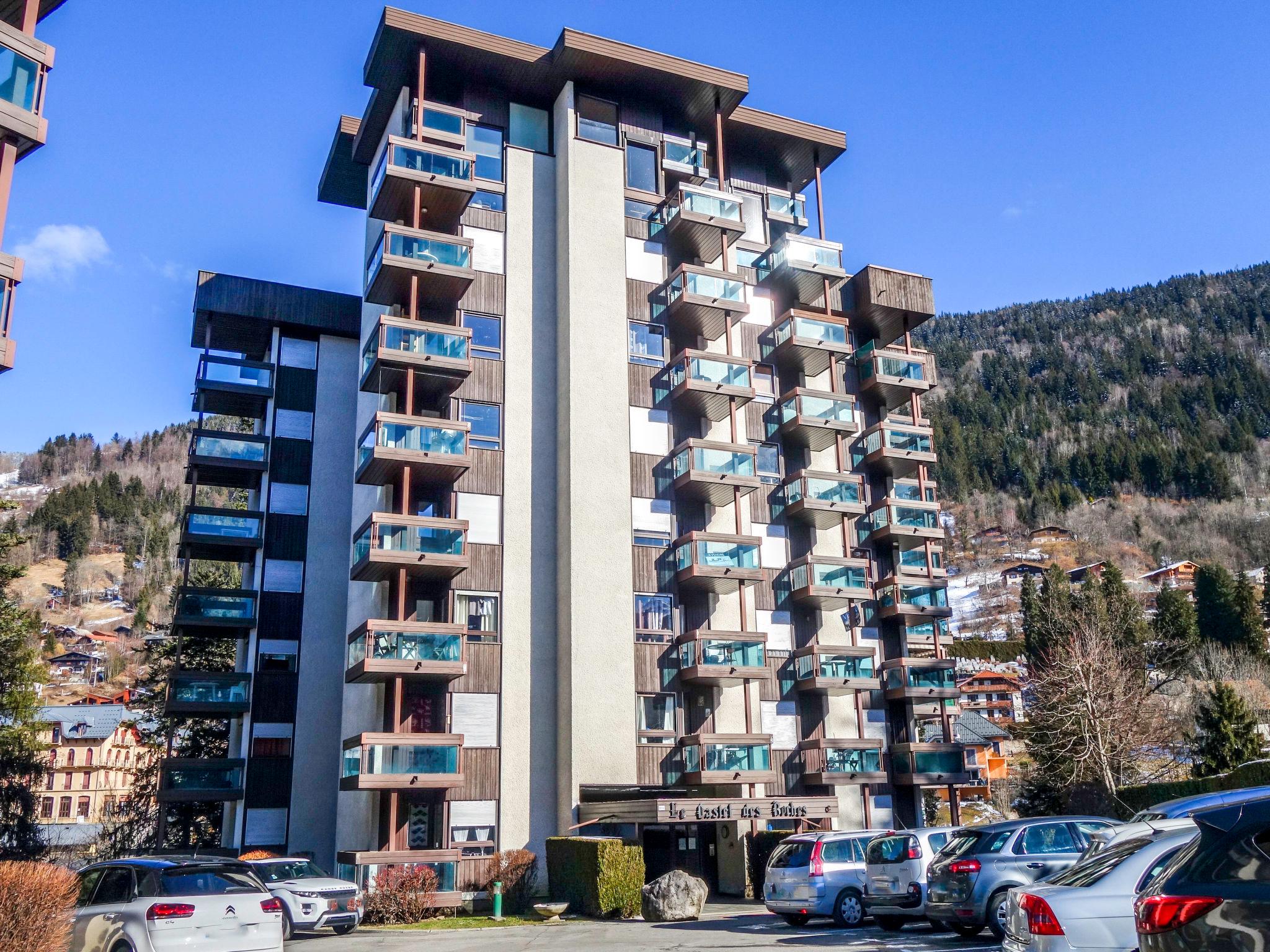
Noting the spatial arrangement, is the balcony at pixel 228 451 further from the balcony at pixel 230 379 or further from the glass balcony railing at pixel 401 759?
the glass balcony railing at pixel 401 759

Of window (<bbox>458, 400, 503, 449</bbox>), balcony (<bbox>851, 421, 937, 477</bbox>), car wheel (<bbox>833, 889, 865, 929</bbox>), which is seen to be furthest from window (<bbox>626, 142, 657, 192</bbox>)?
car wheel (<bbox>833, 889, 865, 929</bbox>)

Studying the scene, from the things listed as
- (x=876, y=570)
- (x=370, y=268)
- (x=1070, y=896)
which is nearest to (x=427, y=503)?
(x=370, y=268)

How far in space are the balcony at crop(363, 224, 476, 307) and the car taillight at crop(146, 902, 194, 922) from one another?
27.9 meters

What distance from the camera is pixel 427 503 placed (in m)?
37.3

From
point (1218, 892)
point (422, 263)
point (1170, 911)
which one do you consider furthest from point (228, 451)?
point (1218, 892)

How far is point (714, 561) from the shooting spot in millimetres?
37750

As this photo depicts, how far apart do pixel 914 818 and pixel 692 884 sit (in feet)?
59.2

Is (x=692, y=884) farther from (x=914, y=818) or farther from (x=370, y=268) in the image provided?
(x=370, y=268)

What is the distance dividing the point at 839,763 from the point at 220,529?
25.3 metres

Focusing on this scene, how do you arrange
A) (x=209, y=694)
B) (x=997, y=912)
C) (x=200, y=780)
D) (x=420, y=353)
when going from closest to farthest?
(x=997, y=912) → (x=420, y=353) → (x=200, y=780) → (x=209, y=694)

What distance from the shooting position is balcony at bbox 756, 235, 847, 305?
146 ft

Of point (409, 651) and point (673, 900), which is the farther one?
point (409, 651)

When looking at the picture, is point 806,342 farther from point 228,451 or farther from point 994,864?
point 994,864

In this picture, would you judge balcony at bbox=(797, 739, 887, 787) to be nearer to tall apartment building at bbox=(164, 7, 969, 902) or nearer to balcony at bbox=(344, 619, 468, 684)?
tall apartment building at bbox=(164, 7, 969, 902)
